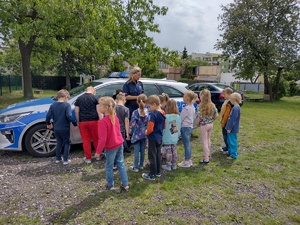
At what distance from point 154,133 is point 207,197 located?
127cm

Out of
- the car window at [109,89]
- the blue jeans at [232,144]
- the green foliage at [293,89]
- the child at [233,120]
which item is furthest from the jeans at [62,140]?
the green foliage at [293,89]

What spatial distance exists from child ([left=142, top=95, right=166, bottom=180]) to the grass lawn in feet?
0.58

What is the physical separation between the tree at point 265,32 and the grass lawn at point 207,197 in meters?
17.6

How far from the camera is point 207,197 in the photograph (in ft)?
11.6

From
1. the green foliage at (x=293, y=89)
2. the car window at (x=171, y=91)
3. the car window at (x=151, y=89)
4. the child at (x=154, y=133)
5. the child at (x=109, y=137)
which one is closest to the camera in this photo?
the child at (x=109, y=137)

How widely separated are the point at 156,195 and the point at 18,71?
39886 mm

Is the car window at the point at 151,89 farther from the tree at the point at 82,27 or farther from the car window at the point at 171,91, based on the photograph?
the tree at the point at 82,27

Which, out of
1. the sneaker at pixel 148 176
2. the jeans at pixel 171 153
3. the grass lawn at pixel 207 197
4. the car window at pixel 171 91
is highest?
the car window at pixel 171 91

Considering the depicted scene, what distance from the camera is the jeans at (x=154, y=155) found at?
397 cm

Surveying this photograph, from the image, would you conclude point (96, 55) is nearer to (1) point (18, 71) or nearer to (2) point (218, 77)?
(1) point (18, 71)

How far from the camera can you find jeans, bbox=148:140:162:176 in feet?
13.0

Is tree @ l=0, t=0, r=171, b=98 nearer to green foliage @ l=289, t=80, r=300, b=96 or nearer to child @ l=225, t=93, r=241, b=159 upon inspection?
child @ l=225, t=93, r=241, b=159

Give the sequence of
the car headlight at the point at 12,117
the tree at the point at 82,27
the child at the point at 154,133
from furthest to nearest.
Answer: the tree at the point at 82,27 < the car headlight at the point at 12,117 < the child at the point at 154,133

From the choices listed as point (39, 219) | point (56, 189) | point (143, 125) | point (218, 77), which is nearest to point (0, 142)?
point (56, 189)
